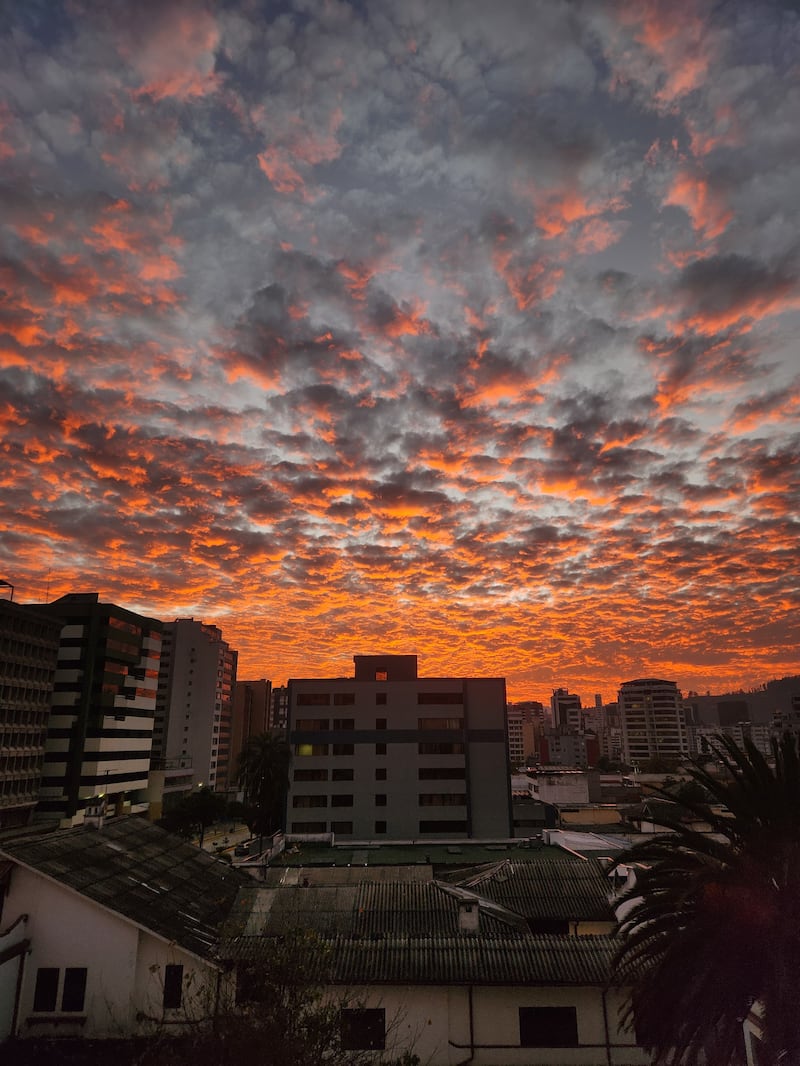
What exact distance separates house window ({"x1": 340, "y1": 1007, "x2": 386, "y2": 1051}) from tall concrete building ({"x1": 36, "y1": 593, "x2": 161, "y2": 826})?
9287cm

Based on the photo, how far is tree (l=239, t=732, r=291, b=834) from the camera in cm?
8706

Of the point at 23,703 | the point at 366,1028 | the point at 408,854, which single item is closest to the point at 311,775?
the point at 408,854

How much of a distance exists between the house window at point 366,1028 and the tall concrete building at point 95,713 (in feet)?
305

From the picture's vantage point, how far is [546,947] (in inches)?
1087

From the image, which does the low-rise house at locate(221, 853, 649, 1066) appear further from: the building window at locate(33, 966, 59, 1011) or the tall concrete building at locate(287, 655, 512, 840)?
the tall concrete building at locate(287, 655, 512, 840)

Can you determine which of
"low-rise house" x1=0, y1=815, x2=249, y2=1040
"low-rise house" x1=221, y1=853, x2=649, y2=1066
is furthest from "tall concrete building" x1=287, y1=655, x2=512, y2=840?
"low-rise house" x1=0, y1=815, x2=249, y2=1040

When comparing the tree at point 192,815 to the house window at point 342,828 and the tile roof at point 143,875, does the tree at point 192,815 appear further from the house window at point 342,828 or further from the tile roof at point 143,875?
the tile roof at point 143,875

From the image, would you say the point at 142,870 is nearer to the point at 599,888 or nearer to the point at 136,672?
the point at 599,888

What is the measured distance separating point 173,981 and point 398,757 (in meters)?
68.3

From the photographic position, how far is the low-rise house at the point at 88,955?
26688 mm

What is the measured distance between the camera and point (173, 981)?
27.6 m

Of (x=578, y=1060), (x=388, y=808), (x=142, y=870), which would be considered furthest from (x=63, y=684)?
(x=578, y=1060)

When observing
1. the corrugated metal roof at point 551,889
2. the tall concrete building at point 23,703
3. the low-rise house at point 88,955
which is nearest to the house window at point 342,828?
the tall concrete building at point 23,703

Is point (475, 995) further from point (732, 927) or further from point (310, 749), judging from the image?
point (310, 749)
